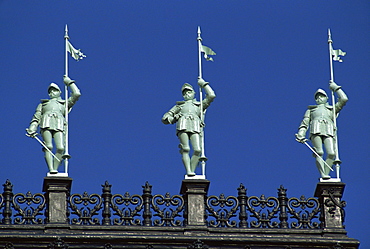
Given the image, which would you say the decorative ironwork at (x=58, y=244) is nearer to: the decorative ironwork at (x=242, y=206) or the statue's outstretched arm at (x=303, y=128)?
the decorative ironwork at (x=242, y=206)

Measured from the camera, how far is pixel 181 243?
203 ft

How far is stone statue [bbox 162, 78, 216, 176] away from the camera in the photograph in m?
63.3

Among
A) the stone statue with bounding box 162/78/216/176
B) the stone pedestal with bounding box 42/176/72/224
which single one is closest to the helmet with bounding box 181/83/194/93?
the stone statue with bounding box 162/78/216/176

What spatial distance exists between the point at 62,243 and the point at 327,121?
8406mm

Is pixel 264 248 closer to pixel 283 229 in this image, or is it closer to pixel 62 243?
pixel 283 229

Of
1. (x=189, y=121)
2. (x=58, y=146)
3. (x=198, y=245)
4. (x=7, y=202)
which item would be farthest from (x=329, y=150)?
(x=7, y=202)

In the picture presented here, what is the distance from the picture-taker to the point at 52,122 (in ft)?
208

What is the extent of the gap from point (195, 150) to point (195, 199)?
1681mm

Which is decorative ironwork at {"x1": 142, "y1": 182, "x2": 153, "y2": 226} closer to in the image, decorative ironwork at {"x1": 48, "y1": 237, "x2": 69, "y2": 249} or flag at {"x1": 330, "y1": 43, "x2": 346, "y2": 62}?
decorative ironwork at {"x1": 48, "y1": 237, "x2": 69, "y2": 249}

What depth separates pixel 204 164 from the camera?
63156 millimetres

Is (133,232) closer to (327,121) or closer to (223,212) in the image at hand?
(223,212)

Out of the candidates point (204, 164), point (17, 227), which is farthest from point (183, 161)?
point (17, 227)

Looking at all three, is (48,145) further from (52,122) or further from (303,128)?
(303,128)

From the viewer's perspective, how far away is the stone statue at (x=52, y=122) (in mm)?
63062
